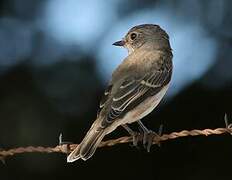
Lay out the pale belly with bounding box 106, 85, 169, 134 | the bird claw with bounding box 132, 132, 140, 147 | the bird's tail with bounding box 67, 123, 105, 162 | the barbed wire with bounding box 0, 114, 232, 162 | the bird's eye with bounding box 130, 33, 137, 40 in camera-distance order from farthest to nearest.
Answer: the bird's eye with bounding box 130, 33, 137, 40, the bird claw with bounding box 132, 132, 140, 147, the pale belly with bounding box 106, 85, 169, 134, the bird's tail with bounding box 67, 123, 105, 162, the barbed wire with bounding box 0, 114, 232, 162

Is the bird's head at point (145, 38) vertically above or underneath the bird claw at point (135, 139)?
above

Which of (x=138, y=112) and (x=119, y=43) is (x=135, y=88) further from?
(x=119, y=43)

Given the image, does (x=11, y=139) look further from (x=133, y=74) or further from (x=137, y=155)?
(x=133, y=74)

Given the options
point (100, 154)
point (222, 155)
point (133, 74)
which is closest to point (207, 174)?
point (222, 155)

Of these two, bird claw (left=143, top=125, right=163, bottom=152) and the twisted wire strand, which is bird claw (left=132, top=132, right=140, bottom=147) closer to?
bird claw (left=143, top=125, right=163, bottom=152)

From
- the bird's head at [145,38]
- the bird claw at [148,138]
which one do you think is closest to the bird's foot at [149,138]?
the bird claw at [148,138]

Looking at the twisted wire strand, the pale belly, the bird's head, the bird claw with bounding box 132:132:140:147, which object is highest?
the bird's head

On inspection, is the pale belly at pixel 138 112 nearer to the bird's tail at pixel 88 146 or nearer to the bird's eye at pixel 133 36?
the bird's tail at pixel 88 146

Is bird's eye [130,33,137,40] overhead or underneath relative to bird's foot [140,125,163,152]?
overhead

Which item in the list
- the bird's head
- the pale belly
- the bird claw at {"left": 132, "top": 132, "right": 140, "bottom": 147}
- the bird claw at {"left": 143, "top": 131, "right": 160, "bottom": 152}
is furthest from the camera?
the bird's head

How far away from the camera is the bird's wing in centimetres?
1119

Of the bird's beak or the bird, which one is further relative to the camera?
the bird's beak

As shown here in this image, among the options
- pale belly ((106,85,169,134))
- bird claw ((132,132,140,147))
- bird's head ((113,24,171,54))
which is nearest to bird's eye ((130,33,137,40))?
bird's head ((113,24,171,54))

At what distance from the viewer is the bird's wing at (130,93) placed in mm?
11188
